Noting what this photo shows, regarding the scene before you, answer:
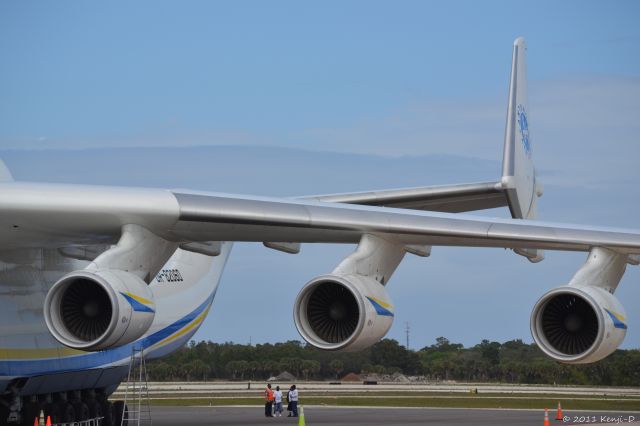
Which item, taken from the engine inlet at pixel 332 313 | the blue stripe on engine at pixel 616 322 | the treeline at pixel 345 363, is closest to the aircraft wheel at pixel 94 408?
the engine inlet at pixel 332 313

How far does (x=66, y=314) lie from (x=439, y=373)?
34843 millimetres

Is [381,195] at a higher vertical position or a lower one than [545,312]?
higher

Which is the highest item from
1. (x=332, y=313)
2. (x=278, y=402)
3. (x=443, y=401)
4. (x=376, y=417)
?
(x=443, y=401)

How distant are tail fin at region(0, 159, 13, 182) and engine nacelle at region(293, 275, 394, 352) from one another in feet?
12.3

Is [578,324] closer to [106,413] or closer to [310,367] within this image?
[106,413]

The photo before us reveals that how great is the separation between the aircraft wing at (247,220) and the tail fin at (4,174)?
103 centimetres

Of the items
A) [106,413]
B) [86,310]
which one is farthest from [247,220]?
[106,413]

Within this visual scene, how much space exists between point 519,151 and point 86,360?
6673 mm

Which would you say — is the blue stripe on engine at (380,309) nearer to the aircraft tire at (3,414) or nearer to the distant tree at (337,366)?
the aircraft tire at (3,414)

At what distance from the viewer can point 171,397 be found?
35375 mm

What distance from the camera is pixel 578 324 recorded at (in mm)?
11531

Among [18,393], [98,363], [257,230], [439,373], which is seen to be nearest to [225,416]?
[98,363]

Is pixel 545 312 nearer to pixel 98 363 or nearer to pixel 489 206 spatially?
pixel 489 206

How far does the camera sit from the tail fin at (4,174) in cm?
1295
